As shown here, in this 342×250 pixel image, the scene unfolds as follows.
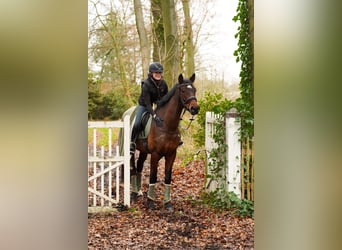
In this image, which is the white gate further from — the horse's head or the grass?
the horse's head

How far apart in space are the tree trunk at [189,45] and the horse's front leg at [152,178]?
0.47 meters

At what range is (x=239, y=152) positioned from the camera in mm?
2166

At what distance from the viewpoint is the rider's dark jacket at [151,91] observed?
6.53ft

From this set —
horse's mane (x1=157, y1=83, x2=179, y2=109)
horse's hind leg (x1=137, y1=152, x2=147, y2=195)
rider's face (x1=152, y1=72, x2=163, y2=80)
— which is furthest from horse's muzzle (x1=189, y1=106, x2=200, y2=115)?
horse's hind leg (x1=137, y1=152, x2=147, y2=195)

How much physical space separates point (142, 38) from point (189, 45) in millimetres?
249

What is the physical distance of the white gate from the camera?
194 centimetres

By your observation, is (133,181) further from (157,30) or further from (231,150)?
(157,30)

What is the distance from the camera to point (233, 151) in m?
2.18
